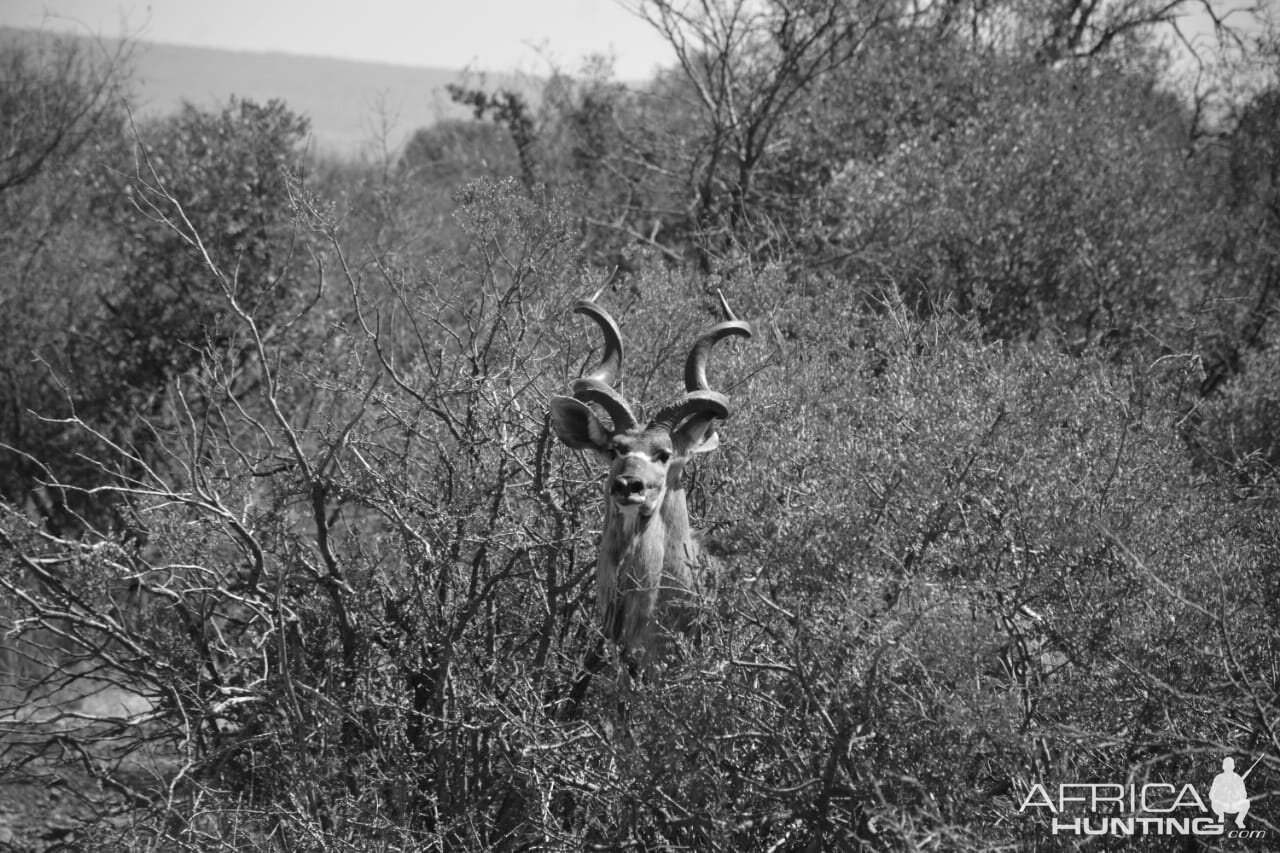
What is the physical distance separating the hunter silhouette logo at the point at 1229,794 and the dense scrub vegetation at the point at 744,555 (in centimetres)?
11

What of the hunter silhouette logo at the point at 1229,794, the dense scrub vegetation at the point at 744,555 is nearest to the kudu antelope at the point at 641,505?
the dense scrub vegetation at the point at 744,555

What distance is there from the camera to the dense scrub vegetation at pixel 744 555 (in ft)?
14.9

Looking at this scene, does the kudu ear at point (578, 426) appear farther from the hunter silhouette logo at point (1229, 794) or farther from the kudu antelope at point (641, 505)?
the hunter silhouette logo at point (1229, 794)

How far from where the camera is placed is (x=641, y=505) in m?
5.29

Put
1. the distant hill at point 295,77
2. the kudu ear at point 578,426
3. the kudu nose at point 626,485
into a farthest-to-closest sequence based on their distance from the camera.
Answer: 1. the distant hill at point 295,77
2. the kudu ear at point 578,426
3. the kudu nose at point 626,485

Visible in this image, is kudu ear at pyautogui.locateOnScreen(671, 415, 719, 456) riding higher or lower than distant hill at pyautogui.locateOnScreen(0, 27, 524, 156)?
lower

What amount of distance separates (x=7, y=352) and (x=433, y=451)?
8024 mm

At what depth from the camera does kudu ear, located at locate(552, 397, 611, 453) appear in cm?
558

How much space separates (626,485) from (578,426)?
56cm

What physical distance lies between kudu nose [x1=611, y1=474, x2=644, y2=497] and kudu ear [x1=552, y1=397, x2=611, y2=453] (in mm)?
461
